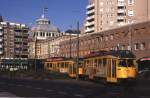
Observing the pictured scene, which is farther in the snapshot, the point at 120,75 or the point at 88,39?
the point at 88,39

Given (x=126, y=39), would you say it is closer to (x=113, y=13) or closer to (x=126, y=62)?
(x=126, y=62)

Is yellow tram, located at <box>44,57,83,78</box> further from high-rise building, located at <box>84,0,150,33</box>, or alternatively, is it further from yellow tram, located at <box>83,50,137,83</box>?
high-rise building, located at <box>84,0,150,33</box>

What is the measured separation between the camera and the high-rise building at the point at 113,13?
130m

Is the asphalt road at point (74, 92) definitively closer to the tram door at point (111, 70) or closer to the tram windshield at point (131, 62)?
the tram door at point (111, 70)

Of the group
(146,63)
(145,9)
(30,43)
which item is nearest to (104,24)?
(145,9)

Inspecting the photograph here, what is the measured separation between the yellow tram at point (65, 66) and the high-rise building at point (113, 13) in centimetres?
5988

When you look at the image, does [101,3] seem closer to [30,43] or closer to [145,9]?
[145,9]

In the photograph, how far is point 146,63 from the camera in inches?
2736

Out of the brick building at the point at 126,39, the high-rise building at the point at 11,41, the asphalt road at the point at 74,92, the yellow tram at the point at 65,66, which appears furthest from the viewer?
the high-rise building at the point at 11,41

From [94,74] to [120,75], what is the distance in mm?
6259

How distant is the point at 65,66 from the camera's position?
205 ft

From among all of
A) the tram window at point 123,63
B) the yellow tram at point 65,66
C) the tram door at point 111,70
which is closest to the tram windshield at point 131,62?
the tram window at point 123,63

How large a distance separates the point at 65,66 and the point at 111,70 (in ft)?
75.3

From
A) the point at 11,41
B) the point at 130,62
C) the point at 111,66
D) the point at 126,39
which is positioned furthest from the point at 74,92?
the point at 11,41
